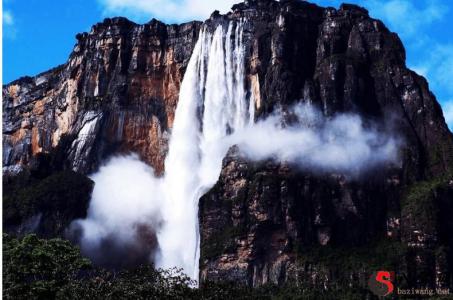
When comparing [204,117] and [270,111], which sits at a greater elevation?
[204,117]

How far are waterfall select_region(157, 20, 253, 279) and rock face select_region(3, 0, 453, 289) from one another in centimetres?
196

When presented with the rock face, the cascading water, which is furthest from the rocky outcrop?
the cascading water

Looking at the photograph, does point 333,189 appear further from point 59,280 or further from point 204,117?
point 59,280

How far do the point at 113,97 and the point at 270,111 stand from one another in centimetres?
2439

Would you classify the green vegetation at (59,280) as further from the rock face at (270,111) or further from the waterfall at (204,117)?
the waterfall at (204,117)

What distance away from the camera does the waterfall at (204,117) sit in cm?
10394

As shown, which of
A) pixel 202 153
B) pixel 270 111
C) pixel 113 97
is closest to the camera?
pixel 270 111

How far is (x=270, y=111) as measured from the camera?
321ft

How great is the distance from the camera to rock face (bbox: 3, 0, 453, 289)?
88062 millimetres

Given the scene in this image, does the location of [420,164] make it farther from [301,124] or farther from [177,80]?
[177,80]

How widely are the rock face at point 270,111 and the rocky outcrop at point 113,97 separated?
187 mm

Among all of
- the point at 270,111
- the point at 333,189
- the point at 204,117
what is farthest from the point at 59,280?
the point at 204,117

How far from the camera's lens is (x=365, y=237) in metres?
90.8

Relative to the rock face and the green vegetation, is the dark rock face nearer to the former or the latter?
the rock face
